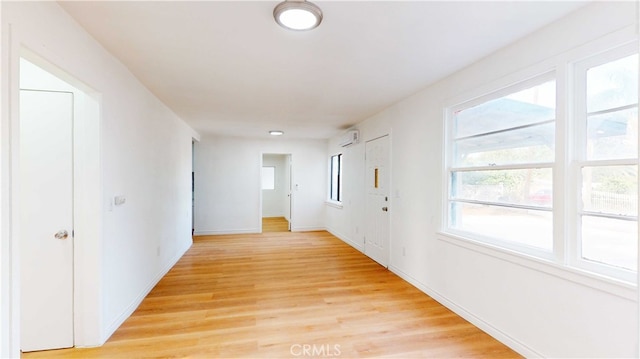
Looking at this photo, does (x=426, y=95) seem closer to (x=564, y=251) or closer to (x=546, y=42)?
(x=546, y=42)

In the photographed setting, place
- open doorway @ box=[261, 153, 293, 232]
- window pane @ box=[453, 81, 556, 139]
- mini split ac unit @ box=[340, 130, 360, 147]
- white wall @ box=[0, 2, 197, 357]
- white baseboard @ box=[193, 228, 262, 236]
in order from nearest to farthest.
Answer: white wall @ box=[0, 2, 197, 357] → window pane @ box=[453, 81, 556, 139] → mini split ac unit @ box=[340, 130, 360, 147] → white baseboard @ box=[193, 228, 262, 236] → open doorway @ box=[261, 153, 293, 232]

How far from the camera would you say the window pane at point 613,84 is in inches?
61.1

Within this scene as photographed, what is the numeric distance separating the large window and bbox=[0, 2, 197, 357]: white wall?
312cm

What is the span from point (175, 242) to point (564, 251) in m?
4.68

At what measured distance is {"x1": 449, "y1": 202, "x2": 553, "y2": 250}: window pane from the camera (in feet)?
6.65

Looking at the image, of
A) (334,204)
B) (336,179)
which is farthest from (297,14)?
(336,179)

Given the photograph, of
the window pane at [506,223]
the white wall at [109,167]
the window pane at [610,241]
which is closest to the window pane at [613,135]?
the window pane at [610,241]

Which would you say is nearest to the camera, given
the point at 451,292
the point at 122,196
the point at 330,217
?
the point at 122,196

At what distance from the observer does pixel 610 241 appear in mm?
1643

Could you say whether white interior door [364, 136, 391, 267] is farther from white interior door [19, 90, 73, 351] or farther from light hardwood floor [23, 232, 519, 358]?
white interior door [19, 90, 73, 351]

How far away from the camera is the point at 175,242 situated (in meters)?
4.35

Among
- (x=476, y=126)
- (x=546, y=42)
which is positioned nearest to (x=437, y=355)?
(x=476, y=126)

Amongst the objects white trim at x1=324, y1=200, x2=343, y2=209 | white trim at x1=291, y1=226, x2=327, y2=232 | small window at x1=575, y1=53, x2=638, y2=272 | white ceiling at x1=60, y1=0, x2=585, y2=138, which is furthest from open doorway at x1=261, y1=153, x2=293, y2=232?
small window at x1=575, y1=53, x2=638, y2=272

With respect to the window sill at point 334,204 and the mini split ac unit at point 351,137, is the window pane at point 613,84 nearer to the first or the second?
the mini split ac unit at point 351,137
